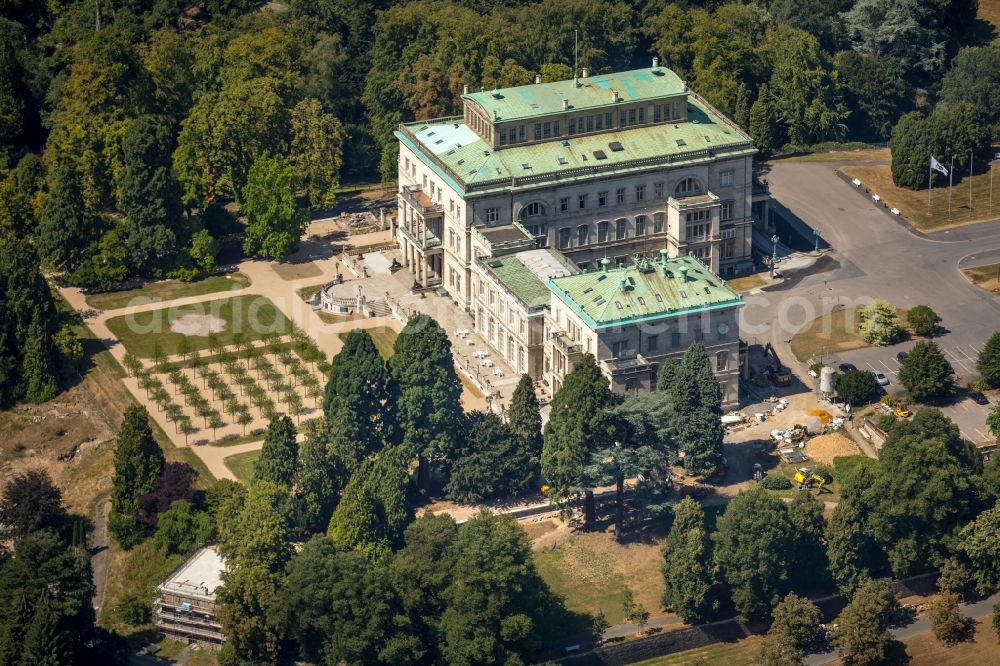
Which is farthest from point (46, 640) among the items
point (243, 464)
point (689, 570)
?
point (689, 570)

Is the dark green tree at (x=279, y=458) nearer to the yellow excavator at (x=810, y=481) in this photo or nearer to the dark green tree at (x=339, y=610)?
the dark green tree at (x=339, y=610)

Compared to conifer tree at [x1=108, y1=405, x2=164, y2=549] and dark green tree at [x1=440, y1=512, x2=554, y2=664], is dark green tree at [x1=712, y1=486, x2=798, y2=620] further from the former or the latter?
conifer tree at [x1=108, y1=405, x2=164, y2=549]

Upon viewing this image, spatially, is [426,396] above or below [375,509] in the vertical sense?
above

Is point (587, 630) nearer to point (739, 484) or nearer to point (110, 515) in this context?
point (739, 484)

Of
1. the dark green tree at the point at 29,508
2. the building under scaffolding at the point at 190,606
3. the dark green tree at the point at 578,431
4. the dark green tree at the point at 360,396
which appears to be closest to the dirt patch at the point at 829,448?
the dark green tree at the point at 578,431

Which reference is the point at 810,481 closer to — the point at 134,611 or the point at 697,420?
the point at 697,420
